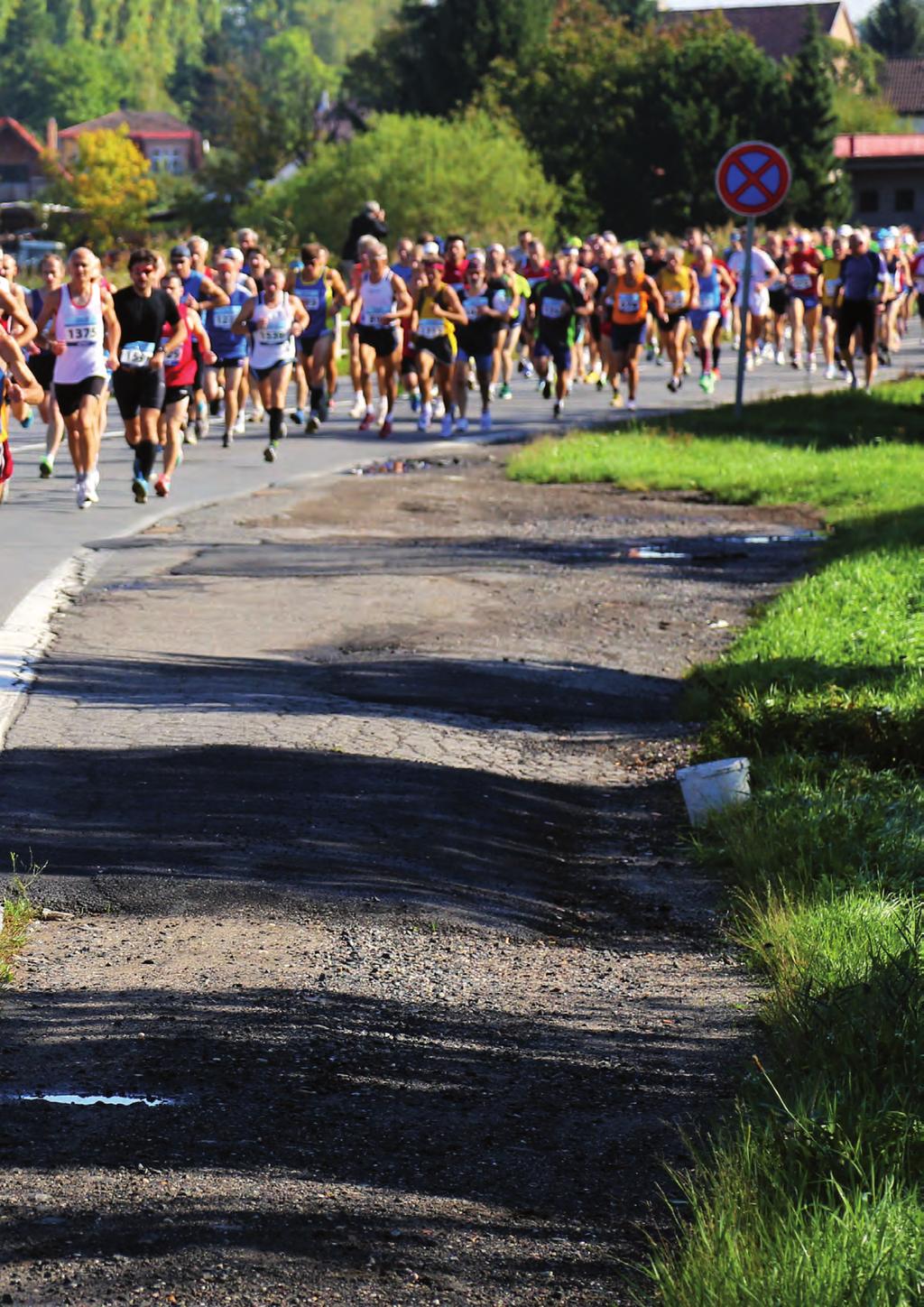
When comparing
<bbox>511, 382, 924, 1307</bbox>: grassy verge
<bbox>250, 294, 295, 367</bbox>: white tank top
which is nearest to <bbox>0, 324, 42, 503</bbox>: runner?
<bbox>511, 382, 924, 1307</bbox>: grassy verge

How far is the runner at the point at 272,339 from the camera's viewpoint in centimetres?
2019

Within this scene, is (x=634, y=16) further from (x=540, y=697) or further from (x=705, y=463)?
(x=540, y=697)

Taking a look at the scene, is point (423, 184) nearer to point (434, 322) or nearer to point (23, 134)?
point (434, 322)

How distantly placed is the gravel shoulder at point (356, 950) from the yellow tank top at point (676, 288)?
14886 millimetres

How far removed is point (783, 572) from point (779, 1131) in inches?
389

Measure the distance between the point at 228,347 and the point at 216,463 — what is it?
3.99 feet

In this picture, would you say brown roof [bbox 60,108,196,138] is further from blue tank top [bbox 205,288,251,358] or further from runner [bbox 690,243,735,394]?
blue tank top [bbox 205,288,251,358]

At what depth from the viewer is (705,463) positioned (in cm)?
1992

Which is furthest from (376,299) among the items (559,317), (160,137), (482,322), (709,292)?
(160,137)

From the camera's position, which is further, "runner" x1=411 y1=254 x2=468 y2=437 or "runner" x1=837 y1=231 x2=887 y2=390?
"runner" x1=837 y1=231 x2=887 y2=390

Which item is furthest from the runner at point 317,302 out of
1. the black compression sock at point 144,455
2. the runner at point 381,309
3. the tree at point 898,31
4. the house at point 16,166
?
the house at point 16,166

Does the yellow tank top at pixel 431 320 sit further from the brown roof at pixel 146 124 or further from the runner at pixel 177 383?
the brown roof at pixel 146 124

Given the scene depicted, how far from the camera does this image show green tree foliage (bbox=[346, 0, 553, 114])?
82.5m

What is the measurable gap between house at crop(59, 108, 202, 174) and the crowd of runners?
159 meters
